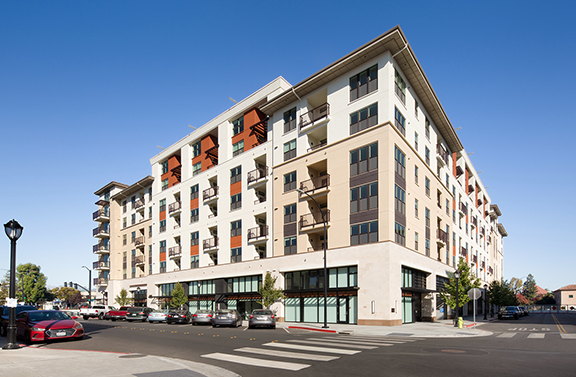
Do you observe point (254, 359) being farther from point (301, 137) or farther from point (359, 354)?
point (301, 137)

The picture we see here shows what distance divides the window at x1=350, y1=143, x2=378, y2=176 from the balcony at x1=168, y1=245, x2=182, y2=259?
31536 millimetres

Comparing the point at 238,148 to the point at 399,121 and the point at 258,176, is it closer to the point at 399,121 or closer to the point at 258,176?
the point at 258,176

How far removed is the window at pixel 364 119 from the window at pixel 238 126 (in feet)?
57.1

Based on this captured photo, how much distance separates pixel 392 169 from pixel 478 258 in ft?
154

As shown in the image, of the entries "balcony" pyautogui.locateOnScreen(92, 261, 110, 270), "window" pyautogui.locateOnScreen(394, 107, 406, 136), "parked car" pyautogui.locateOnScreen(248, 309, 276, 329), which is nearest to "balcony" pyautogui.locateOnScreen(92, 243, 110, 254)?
"balcony" pyautogui.locateOnScreen(92, 261, 110, 270)

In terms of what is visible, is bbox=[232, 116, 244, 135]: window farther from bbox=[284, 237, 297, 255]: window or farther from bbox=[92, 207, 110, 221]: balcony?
bbox=[92, 207, 110, 221]: balcony

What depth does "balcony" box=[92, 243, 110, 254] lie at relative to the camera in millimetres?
76594

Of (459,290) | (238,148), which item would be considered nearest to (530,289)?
(459,290)

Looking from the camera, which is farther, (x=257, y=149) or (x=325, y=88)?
(x=257, y=149)

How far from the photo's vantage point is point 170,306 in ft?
184

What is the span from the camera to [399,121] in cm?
3500

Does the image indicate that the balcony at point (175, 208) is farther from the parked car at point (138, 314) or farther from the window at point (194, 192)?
the parked car at point (138, 314)

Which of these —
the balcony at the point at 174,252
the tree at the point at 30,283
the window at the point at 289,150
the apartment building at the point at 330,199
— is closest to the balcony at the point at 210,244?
the apartment building at the point at 330,199

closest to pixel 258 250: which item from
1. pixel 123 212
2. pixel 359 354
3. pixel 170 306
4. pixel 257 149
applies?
pixel 257 149
